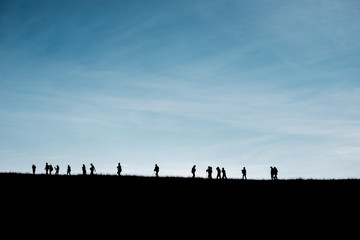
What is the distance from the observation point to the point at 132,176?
33625mm

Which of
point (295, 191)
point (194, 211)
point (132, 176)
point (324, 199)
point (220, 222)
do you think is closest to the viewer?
point (220, 222)

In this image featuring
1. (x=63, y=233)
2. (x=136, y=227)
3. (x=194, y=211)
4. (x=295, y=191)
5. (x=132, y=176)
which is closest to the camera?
(x=63, y=233)

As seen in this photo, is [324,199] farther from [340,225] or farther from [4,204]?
[4,204]

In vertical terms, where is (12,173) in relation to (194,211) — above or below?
above

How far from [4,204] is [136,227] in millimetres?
10993

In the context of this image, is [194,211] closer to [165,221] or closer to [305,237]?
[165,221]

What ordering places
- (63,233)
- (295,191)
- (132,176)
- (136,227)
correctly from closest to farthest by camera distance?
(63,233)
(136,227)
(295,191)
(132,176)

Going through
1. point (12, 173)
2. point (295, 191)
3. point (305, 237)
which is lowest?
point (305, 237)

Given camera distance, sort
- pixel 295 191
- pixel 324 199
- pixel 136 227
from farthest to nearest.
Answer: pixel 295 191 < pixel 324 199 < pixel 136 227

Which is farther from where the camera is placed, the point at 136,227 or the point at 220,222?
the point at 220,222

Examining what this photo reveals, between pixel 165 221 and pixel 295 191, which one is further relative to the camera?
pixel 295 191

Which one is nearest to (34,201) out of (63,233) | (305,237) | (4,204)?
(4,204)

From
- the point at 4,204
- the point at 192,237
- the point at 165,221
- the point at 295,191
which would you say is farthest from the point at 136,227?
the point at 295,191

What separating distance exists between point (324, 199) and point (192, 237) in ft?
48.9
